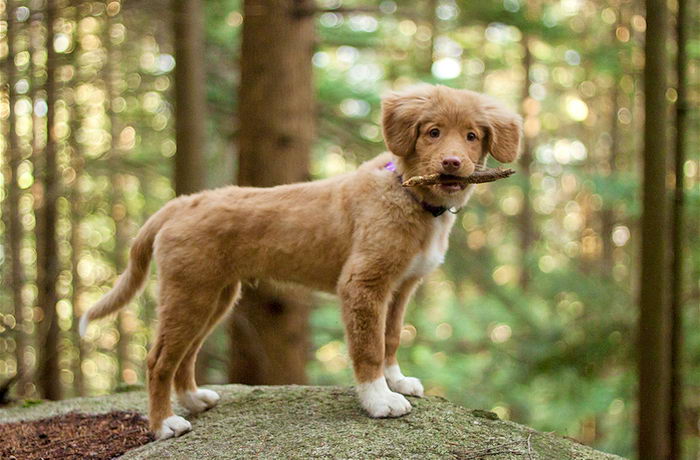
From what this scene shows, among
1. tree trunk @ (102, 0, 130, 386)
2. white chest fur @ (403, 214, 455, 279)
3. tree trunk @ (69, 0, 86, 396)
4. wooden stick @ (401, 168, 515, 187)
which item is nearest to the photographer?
wooden stick @ (401, 168, 515, 187)

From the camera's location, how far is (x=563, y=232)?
19.7 meters

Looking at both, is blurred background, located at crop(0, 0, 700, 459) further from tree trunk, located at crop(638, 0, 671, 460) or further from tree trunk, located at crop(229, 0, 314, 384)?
tree trunk, located at crop(638, 0, 671, 460)

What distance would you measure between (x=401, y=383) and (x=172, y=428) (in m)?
1.54

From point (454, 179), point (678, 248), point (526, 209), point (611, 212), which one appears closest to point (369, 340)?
point (454, 179)

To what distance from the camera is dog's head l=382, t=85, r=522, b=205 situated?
4027mm

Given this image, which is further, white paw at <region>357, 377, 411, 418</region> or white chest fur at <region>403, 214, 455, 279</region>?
white chest fur at <region>403, 214, 455, 279</region>

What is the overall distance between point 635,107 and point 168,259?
1484 centimetres

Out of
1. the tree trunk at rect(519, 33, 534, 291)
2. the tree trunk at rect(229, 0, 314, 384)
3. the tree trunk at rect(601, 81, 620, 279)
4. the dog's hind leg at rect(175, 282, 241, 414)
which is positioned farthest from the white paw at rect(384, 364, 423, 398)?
the tree trunk at rect(601, 81, 620, 279)

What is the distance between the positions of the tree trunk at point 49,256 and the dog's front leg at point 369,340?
15.5ft

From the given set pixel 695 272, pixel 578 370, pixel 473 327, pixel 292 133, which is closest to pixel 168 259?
pixel 292 133

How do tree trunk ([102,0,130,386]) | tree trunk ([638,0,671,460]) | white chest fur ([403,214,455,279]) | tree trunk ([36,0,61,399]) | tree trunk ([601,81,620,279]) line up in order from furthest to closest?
1. tree trunk ([601,81,620,279])
2. tree trunk ([102,0,130,386])
3. tree trunk ([36,0,61,399])
4. tree trunk ([638,0,671,460])
5. white chest fur ([403,214,455,279])

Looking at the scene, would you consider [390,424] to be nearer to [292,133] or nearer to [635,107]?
[292,133]

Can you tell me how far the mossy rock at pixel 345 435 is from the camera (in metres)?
3.67

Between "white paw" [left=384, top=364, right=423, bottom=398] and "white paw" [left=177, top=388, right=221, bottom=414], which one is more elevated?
"white paw" [left=384, top=364, right=423, bottom=398]
